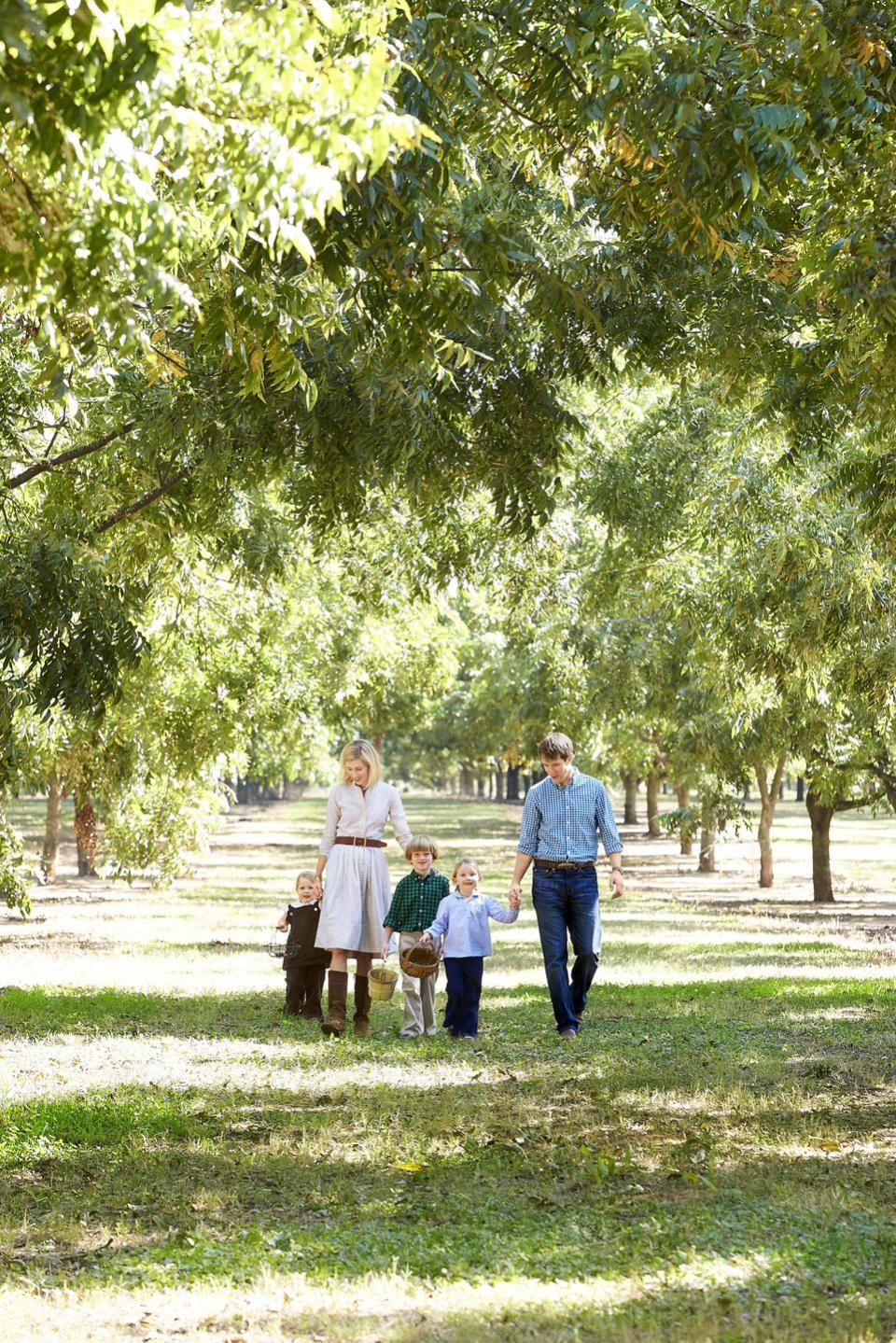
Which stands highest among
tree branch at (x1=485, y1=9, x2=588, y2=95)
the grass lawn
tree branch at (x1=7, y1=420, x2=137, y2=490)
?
tree branch at (x1=485, y1=9, x2=588, y2=95)

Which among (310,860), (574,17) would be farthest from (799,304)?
(310,860)

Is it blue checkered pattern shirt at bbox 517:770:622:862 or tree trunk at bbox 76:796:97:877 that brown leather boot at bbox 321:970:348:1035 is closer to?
blue checkered pattern shirt at bbox 517:770:622:862

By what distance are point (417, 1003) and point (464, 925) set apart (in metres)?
0.71

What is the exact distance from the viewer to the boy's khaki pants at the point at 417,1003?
991cm

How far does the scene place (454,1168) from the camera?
6.41 metres

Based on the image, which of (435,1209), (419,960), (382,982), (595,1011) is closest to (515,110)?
(419,960)

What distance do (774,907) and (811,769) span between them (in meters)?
3.83

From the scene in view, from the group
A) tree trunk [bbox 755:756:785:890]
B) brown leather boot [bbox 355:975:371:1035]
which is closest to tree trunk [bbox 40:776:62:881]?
tree trunk [bbox 755:756:785:890]

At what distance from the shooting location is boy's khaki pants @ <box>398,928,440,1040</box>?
9.91m

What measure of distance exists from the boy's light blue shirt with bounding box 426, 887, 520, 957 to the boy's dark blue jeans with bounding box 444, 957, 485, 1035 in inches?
2.4

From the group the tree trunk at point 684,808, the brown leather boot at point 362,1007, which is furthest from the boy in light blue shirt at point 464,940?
the tree trunk at point 684,808

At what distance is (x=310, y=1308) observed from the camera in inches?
185

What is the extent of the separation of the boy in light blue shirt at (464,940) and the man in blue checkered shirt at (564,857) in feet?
0.97

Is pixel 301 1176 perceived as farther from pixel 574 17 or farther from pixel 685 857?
pixel 685 857
